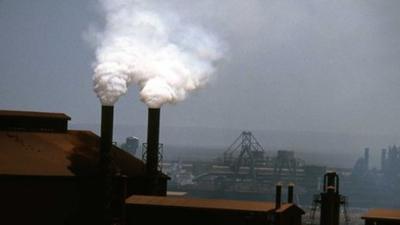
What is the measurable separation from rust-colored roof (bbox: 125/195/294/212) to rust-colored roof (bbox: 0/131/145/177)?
3442 millimetres

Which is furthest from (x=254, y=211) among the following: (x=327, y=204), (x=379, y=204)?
(x=379, y=204)

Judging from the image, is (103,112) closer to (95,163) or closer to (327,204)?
(95,163)

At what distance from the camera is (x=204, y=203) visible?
4362 centimetres

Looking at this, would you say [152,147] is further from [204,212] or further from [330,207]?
[330,207]

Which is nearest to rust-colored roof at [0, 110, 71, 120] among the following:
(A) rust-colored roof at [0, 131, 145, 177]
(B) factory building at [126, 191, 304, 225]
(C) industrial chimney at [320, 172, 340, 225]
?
(A) rust-colored roof at [0, 131, 145, 177]

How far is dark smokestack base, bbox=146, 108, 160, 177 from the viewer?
49375 mm

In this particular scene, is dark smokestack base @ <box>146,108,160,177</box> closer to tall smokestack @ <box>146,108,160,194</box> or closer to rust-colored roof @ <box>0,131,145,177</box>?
tall smokestack @ <box>146,108,160,194</box>

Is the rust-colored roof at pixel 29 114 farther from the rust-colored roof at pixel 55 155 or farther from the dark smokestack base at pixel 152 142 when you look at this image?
the dark smokestack base at pixel 152 142

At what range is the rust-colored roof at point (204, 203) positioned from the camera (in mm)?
42153

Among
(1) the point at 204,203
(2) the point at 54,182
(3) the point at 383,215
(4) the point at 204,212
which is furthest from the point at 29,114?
(3) the point at 383,215

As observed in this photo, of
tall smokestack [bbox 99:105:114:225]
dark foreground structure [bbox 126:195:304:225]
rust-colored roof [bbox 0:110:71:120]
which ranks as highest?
rust-colored roof [bbox 0:110:71:120]

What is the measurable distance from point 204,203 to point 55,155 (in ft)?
29.5

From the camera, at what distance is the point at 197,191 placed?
195m

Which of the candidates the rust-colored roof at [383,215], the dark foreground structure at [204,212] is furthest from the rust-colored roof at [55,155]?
the rust-colored roof at [383,215]
